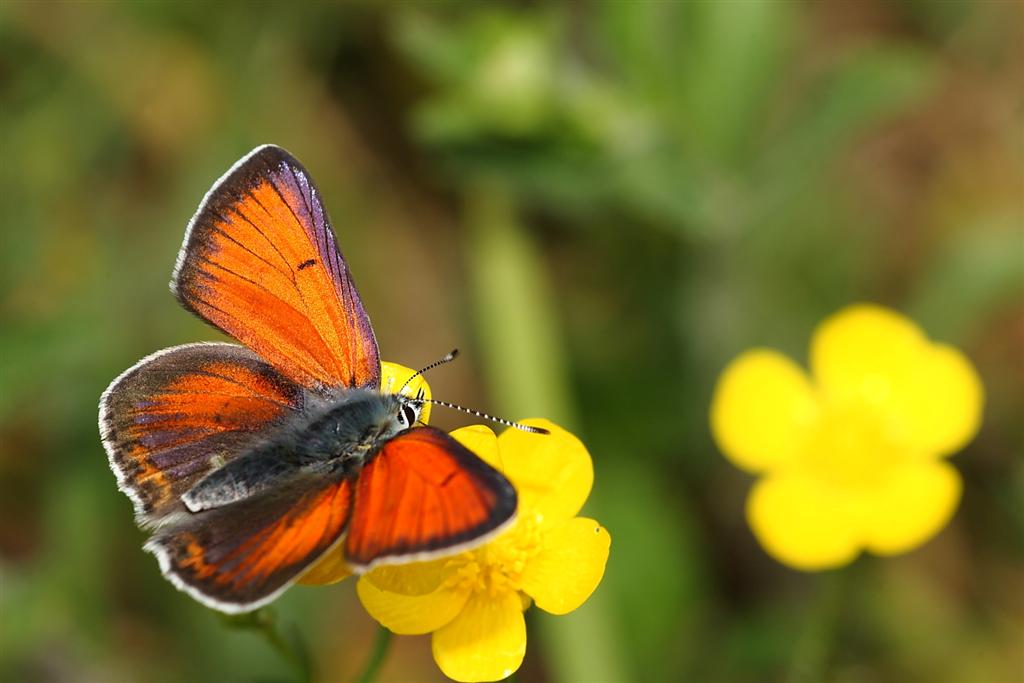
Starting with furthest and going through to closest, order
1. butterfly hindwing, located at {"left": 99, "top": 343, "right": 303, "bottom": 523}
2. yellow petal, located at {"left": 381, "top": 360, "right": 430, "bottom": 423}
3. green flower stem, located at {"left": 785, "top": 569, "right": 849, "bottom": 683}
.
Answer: green flower stem, located at {"left": 785, "top": 569, "right": 849, "bottom": 683} → yellow petal, located at {"left": 381, "top": 360, "right": 430, "bottom": 423} → butterfly hindwing, located at {"left": 99, "top": 343, "right": 303, "bottom": 523}

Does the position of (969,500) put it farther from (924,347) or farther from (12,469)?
(12,469)

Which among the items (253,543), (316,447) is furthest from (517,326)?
(253,543)

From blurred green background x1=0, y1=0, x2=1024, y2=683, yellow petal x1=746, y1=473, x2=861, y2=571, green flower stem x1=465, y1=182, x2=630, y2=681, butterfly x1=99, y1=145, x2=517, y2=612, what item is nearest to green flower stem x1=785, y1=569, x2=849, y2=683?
yellow petal x1=746, y1=473, x2=861, y2=571

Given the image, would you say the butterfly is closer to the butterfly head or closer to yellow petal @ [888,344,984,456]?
the butterfly head

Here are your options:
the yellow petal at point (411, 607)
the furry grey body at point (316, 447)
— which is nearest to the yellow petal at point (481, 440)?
the furry grey body at point (316, 447)

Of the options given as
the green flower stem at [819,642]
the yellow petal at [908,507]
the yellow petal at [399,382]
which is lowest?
the green flower stem at [819,642]

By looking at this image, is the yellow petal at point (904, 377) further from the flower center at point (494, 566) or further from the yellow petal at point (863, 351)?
the flower center at point (494, 566)
